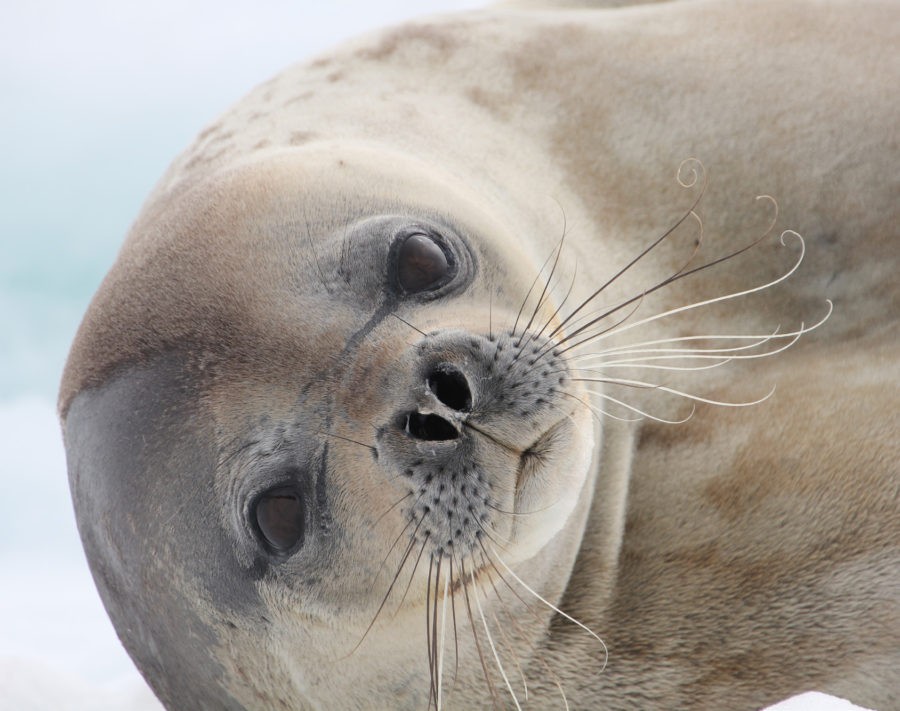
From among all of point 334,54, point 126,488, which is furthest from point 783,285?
point 126,488

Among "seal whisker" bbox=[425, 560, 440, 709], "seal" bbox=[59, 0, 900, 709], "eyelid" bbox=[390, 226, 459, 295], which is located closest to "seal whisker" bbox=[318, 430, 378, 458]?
"seal" bbox=[59, 0, 900, 709]

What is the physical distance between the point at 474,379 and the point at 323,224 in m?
0.54

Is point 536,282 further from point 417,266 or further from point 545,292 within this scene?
point 417,266

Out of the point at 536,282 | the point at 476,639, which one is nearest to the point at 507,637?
the point at 476,639

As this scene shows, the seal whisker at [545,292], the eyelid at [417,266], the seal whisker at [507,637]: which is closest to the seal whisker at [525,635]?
the seal whisker at [507,637]

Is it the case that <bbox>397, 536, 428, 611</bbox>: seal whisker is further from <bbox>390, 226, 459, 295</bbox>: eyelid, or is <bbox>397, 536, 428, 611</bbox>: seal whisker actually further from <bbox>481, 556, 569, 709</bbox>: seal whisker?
<bbox>390, 226, 459, 295</bbox>: eyelid

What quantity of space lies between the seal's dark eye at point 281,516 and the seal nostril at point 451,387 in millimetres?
353

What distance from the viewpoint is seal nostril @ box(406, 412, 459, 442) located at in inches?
82.7

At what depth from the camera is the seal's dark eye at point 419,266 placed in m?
2.35

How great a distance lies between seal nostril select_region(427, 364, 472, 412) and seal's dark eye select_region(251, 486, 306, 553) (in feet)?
1.16

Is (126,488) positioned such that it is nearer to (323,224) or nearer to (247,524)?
(247,524)

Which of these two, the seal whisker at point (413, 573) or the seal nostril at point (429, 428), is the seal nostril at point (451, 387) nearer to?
the seal nostril at point (429, 428)

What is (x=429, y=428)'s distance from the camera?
83.0 inches

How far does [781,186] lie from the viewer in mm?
2895
